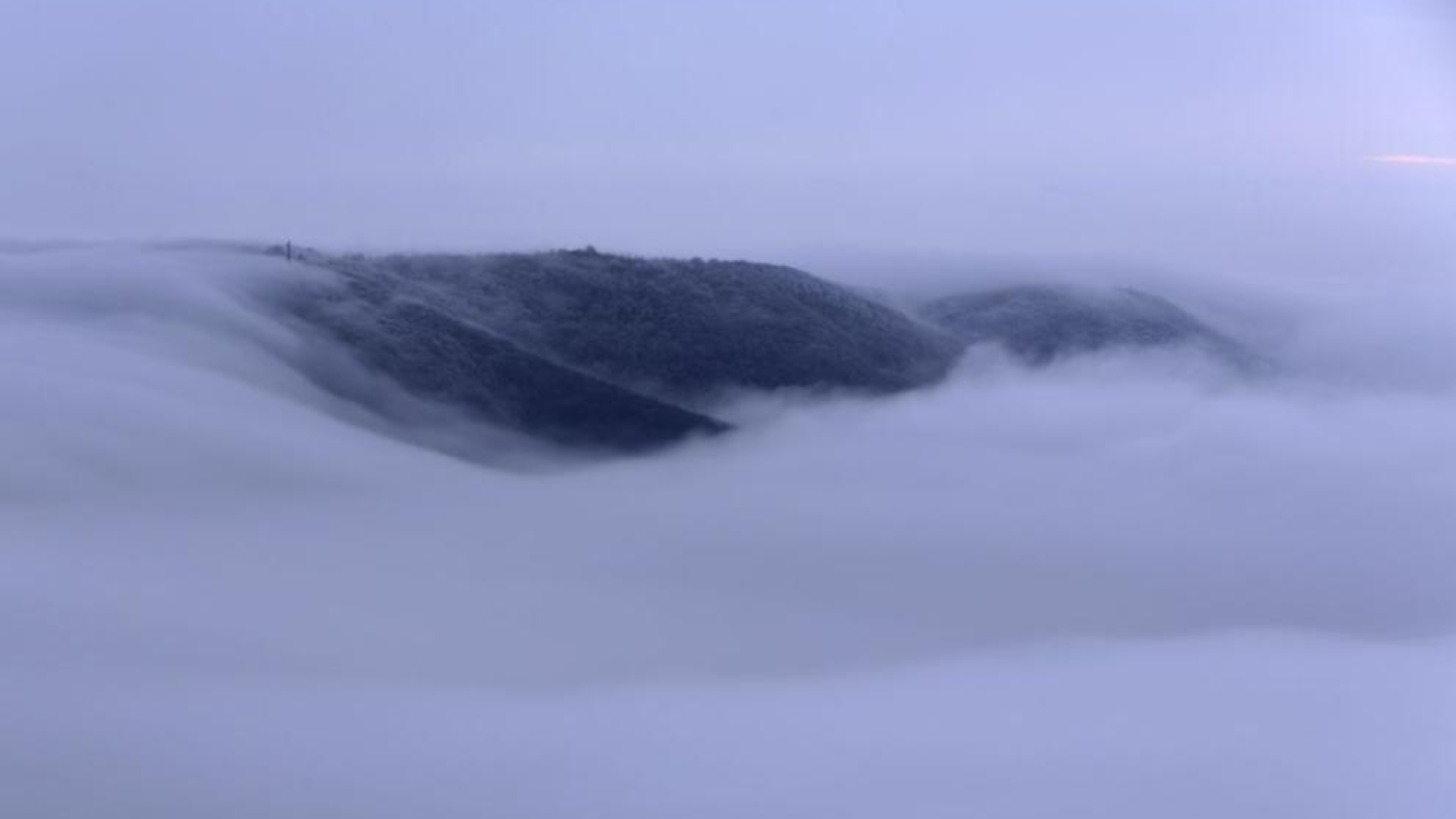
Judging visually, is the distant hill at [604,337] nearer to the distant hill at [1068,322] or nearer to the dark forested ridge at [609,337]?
the dark forested ridge at [609,337]

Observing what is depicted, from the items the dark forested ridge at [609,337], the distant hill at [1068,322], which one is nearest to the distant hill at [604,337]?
the dark forested ridge at [609,337]

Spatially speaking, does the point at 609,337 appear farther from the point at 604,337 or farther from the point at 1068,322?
the point at 1068,322

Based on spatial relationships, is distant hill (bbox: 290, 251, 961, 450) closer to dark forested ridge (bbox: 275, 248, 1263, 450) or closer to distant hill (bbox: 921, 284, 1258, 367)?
dark forested ridge (bbox: 275, 248, 1263, 450)

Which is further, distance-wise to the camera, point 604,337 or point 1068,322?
point 1068,322

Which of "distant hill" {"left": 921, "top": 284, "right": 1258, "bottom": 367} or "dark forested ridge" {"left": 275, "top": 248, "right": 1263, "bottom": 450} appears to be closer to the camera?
"dark forested ridge" {"left": 275, "top": 248, "right": 1263, "bottom": 450}

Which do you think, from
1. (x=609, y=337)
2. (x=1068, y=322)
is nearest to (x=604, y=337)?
(x=609, y=337)

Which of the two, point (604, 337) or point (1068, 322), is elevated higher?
point (1068, 322)

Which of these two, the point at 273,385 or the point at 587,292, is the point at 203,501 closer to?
the point at 273,385

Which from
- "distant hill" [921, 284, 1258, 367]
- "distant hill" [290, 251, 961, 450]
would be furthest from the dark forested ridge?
"distant hill" [921, 284, 1258, 367]

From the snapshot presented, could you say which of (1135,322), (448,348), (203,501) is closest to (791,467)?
(448,348)
